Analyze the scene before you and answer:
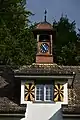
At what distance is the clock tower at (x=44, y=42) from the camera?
29984 millimetres

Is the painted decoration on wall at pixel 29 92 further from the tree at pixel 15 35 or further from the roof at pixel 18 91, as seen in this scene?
the tree at pixel 15 35

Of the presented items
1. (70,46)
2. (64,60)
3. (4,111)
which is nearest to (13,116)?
(4,111)

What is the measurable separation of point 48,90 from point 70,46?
1014 inches

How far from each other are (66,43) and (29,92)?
28957 mm

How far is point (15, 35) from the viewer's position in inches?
1709

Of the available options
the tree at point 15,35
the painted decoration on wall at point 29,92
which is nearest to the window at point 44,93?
the painted decoration on wall at point 29,92

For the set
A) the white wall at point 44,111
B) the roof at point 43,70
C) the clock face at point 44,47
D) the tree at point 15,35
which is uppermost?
the tree at point 15,35

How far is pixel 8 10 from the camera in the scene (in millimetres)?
43188

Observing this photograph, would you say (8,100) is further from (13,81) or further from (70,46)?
(70,46)

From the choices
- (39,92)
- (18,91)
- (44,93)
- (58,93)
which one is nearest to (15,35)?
(18,91)

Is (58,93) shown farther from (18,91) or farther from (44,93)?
(18,91)

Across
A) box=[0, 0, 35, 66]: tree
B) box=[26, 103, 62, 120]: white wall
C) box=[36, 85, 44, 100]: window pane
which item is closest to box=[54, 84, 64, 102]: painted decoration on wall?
box=[26, 103, 62, 120]: white wall

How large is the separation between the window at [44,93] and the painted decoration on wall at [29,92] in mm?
252

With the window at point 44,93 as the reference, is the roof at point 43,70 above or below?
above
